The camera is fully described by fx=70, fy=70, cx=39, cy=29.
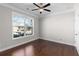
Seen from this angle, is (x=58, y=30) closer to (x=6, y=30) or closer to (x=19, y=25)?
(x=19, y=25)

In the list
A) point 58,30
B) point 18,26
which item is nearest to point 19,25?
point 18,26

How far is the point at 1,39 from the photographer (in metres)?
2.48

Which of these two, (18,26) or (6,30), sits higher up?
(18,26)

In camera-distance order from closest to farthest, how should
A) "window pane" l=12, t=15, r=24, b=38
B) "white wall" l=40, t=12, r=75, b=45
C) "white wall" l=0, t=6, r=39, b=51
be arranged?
"window pane" l=12, t=15, r=24, b=38 < "white wall" l=40, t=12, r=75, b=45 < "white wall" l=0, t=6, r=39, b=51

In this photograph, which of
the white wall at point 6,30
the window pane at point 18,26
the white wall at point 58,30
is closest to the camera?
the window pane at point 18,26

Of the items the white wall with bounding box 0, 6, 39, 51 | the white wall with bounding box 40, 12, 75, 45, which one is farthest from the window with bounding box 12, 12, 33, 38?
the white wall with bounding box 40, 12, 75, 45

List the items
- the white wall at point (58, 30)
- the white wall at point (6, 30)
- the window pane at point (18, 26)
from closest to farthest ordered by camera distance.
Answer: the window pane at point (18, 26)
the white wall at point (58, 30)
the white wall at point (6, 30)

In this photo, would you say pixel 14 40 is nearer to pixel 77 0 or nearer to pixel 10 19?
pixel 10 19

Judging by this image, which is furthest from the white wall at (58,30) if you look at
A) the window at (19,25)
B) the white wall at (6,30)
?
the window at (19,25)

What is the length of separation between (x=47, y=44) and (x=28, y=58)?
2.10 meters

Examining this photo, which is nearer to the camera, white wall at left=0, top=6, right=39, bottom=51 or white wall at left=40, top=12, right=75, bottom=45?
white wall at left=40, top=12, right=75, bottom=45

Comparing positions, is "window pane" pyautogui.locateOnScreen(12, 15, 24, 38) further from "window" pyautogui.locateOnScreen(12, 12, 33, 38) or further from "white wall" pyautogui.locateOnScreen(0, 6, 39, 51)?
"white wall" pyautogui.locateOnScreen(0, 6, 39, 51)

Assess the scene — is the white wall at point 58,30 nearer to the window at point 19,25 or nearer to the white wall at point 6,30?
the white wall at point 6,30

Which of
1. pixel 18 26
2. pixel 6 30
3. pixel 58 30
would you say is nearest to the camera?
pixel 18 26
